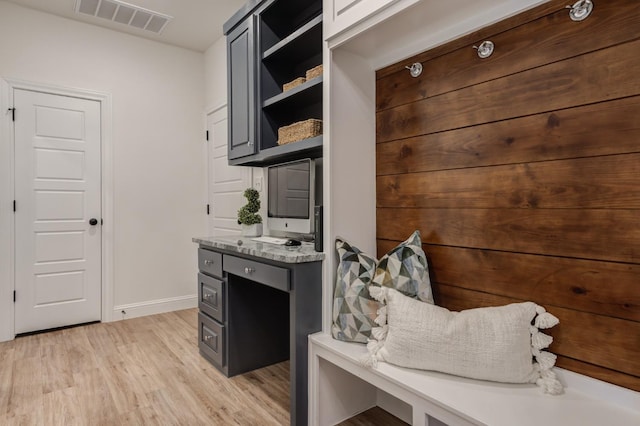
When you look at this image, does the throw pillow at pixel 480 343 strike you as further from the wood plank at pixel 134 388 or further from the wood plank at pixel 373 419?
the wood plank at pixel 134 388

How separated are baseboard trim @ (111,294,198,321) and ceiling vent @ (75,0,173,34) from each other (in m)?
2.75

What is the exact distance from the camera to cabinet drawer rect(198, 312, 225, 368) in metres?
2.42

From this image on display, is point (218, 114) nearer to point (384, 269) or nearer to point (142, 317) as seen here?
point (142, 317)

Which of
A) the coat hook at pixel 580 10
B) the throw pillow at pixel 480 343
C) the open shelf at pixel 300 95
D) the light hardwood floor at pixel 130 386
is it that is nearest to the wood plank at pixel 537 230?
the throw pillow at pixel 480 343

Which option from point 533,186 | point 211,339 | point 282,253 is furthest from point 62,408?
point 533,186

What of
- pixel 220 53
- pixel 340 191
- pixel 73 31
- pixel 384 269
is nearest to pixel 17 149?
pixel 73 31

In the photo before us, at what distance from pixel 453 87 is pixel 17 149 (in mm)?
3590

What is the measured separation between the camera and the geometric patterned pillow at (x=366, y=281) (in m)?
1.59

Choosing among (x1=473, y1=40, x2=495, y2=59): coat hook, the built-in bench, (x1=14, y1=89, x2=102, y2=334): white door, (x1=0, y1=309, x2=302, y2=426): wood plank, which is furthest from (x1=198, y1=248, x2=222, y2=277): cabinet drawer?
(x1=473, y1=40, x2=495, y2=59): coat hook

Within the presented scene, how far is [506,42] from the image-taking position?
1431 mm

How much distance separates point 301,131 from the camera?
211 cm

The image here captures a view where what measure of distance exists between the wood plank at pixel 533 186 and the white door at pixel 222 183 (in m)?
2.01

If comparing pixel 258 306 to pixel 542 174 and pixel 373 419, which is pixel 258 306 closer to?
pixel 373 419

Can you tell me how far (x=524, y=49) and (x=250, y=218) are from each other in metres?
2.03
